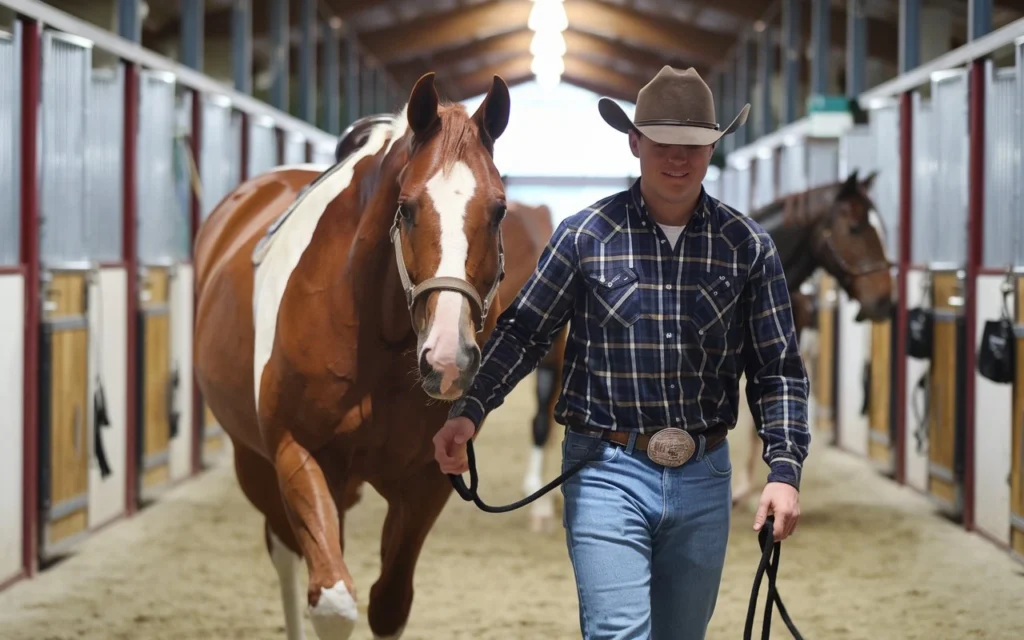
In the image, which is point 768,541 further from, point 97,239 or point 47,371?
point 97,239

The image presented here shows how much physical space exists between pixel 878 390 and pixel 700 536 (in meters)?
6.38

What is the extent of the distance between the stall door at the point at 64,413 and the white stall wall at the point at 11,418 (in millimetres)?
208

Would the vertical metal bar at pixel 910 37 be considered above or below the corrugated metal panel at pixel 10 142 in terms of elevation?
above

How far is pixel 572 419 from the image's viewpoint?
93.5 inches

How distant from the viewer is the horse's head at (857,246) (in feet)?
20.7

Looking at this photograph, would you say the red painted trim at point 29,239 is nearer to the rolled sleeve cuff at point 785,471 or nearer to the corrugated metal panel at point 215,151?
the corrugated metal panel at point 215,151

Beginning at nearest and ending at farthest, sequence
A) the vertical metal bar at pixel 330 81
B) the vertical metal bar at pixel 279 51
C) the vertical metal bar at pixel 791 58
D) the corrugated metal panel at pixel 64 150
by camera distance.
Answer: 1. the corrugated metal panel at pixel 64 150
2. the vertical metal bar at pixel 279 51
3. the vertical metal bar at pixel 791 58
4. the vertical metal bar at pixel 330 81

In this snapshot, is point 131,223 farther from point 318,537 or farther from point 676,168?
point 676,168

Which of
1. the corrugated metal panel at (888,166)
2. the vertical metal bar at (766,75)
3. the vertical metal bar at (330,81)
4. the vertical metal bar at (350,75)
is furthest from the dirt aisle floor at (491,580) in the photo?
the vertical metal bar at (350,75)

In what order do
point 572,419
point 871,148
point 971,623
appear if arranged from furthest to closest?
point 871,148, point 971,623, point 572,419

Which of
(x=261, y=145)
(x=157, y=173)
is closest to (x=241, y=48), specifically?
(x=261, y=145)

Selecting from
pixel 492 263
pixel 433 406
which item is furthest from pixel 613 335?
pixel 433 406

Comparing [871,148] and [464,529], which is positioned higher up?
[871,148]

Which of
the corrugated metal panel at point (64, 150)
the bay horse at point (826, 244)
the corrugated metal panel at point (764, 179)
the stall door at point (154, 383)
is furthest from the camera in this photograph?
the corrugated metal panel at point (764, 179)
